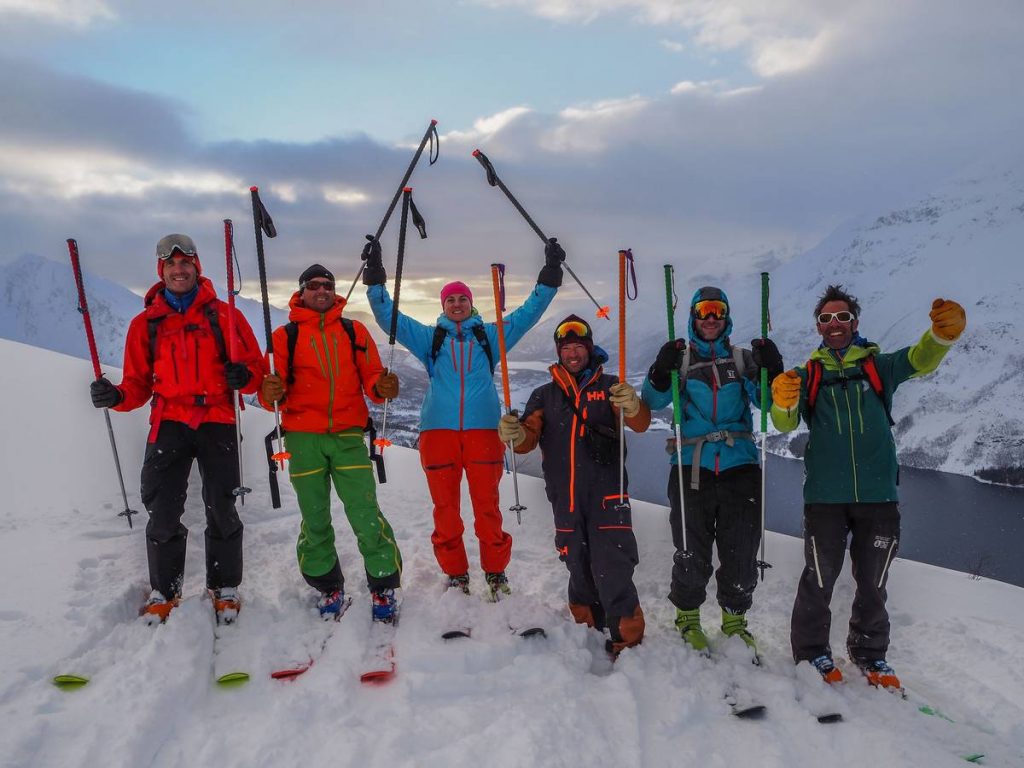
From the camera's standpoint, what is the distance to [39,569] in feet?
16.5

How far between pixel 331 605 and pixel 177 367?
2.11 meters

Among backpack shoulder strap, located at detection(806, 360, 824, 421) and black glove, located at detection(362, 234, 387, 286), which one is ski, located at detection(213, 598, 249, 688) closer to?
black glove, located at detection(362, 234, 387, 286)

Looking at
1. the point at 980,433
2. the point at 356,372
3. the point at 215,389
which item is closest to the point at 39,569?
the point at 215,389

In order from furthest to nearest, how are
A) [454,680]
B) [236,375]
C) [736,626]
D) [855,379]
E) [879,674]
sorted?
[736,626], [236,375], [855,379], [879,674], [454,680]

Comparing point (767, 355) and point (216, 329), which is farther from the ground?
point (216, 329)

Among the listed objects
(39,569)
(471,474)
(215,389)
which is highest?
(215,389)

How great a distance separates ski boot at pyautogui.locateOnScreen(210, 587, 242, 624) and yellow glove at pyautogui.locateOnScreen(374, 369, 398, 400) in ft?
6.04

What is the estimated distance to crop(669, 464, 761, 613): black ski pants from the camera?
4.48 m

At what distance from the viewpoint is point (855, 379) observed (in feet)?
14.1

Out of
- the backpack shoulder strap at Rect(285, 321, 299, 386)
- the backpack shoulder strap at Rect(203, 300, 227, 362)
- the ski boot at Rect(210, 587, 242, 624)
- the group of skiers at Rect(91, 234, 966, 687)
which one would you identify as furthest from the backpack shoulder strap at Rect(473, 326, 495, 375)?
the ski boot at Rect(210, 587, 242, 624)

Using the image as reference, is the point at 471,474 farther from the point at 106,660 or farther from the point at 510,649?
the point at 106,660

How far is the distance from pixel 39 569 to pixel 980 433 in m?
148

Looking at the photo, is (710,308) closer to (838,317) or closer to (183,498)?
(838,317)

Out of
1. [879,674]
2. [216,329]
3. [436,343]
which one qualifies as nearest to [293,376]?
[216,329]
